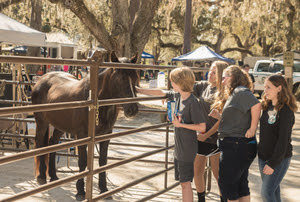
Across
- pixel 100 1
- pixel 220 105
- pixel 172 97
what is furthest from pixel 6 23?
pixel 100 1

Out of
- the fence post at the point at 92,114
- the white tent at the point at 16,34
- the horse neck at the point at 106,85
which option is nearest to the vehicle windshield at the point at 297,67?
the white tent at the point at 16,34

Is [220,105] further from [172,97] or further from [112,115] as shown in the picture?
[112,115]

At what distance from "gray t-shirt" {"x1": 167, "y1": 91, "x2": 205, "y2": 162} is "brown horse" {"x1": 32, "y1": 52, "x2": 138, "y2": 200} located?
66 cm

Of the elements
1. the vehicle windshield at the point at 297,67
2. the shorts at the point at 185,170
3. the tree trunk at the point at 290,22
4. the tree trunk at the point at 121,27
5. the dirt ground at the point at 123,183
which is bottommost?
the dirt ground at the point at 123,183

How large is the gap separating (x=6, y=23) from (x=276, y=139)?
6.62m

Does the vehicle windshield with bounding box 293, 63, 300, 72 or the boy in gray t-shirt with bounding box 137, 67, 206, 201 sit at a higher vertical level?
the vehicle windshield with bounding box 293, 63, 300, 72

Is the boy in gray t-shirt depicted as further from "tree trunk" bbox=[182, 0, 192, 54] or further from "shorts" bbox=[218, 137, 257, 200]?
"tree trunk" bbox=[182, 0, 192, 54]

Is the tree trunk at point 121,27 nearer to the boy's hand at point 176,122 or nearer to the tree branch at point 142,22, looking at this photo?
the tree branch at point 142,22

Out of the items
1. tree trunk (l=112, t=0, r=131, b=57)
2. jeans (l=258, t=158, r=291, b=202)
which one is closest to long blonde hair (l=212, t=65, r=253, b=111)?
jeans (l=258, t=158, r=291, b=202)

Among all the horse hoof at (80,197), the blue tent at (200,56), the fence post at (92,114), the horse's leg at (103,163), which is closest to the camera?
the fence post at (92,114)

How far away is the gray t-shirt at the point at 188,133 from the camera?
3.92 metres

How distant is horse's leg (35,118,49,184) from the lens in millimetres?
5715

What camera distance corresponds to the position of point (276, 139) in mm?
3734

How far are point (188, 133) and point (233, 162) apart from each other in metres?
0.53
